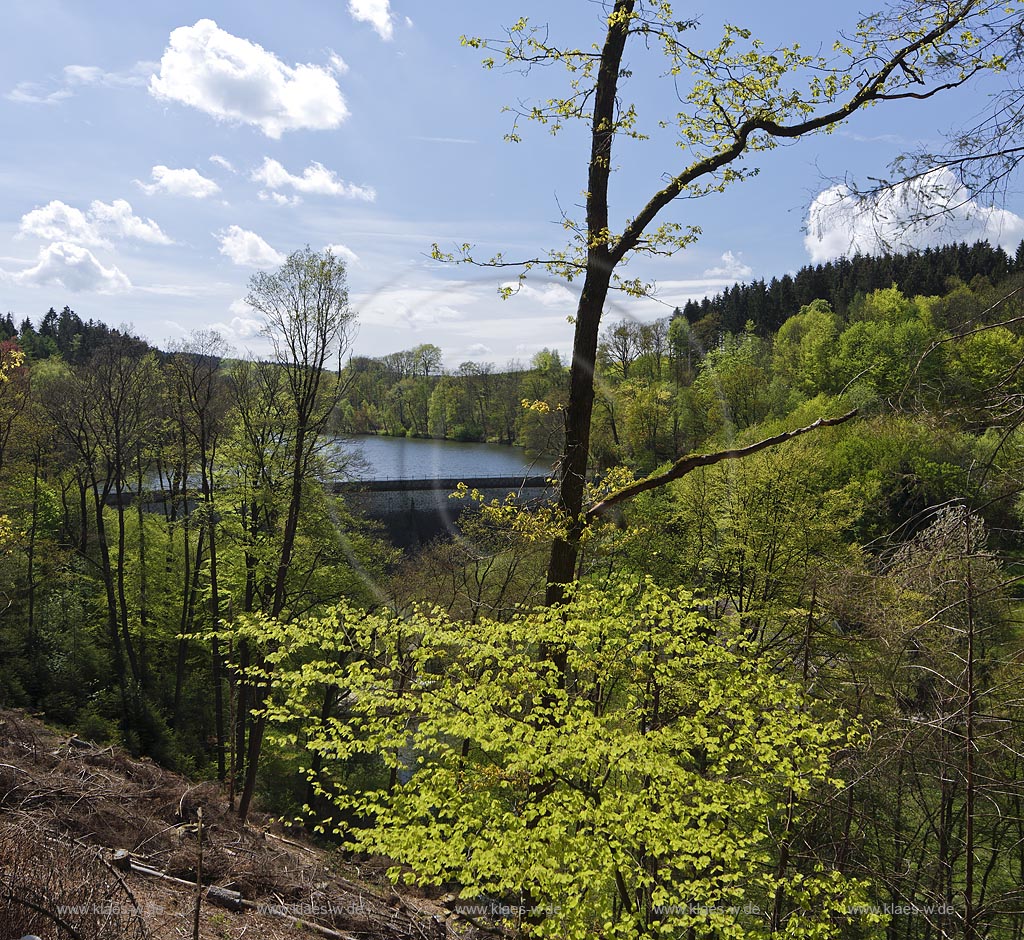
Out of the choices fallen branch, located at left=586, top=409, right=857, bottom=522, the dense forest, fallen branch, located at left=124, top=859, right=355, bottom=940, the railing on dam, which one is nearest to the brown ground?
fallen branch, located at left=124, top=859, right=355, bottom=940

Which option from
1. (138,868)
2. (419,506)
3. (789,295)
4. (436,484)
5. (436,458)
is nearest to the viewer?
(138,868)

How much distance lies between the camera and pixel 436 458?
6153 cm

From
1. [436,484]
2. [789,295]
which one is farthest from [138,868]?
[789,295]

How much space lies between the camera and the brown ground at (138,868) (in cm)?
504

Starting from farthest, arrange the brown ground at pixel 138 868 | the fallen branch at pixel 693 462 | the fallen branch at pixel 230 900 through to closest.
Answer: the fallen branch at pixel 230 900 < the fallen branch at pixel 693 462 < the brown ground at pixel 138 868

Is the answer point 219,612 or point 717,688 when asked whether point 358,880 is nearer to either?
point 717,688

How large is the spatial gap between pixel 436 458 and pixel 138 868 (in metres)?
53.6

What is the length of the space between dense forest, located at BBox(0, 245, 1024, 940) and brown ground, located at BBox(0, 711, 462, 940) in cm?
167

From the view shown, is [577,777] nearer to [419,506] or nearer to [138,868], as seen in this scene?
[138,868]

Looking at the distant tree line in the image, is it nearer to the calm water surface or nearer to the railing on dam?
the calm water surface

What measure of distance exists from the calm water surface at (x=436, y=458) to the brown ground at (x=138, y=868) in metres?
36.4

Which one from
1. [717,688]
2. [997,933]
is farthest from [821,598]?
[997,933]

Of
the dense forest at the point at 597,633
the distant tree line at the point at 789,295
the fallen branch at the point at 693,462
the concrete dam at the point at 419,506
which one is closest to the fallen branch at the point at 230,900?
the dense forest at the point at 597,633

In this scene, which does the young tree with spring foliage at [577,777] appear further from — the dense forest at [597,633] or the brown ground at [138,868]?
the brown ground at [138,868]
